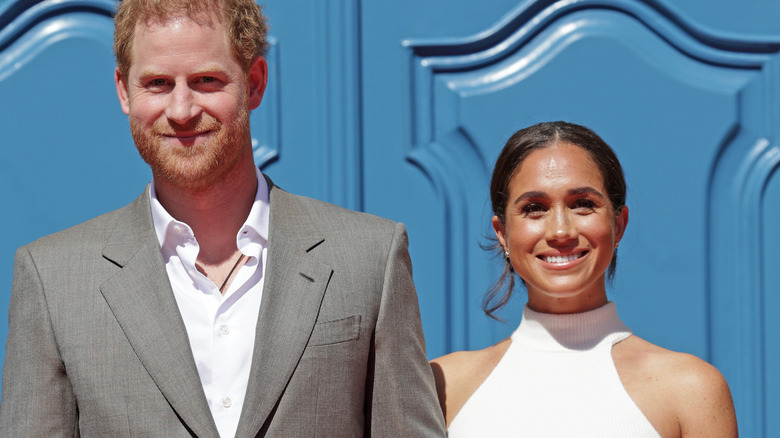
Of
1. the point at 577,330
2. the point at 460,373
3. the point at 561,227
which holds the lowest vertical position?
the point at 460,373

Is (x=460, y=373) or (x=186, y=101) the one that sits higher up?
(x=186, y=101)

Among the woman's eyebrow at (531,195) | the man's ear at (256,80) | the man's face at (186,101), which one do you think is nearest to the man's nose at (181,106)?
the man's face at (186,101)

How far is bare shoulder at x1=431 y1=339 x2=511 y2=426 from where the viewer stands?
2.08 meters

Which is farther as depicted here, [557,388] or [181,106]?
[557,388]

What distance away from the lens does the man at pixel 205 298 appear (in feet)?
5.55

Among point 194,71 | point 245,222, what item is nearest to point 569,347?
point 245,222

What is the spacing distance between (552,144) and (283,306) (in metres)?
0.66

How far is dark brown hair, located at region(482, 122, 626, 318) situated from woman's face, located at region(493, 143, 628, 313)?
0.02 m

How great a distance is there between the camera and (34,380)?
1.69 metres

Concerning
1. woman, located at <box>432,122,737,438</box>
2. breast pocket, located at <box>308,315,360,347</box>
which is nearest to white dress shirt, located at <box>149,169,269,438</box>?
breast pocket, located at <box>308,315,360,347</box>

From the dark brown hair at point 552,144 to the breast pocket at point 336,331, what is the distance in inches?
18.7

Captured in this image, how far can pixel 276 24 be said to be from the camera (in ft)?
7.93

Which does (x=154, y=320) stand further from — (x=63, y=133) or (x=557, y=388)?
(x=63, y=133)

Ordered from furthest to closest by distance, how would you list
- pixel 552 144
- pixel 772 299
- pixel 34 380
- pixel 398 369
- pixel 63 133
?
1. pixel 63 133
2. pixel 772 299
3. pixel 552 144
4. pixel 398 369
5. pixel 34 380
